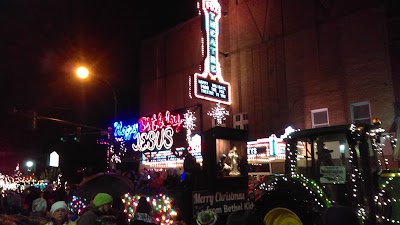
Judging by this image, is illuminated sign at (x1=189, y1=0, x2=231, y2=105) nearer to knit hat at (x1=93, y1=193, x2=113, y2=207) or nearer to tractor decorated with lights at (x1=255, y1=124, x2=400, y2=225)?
tractor decorated with lights at (x1=255, y1=124, x2=400, y2=225)

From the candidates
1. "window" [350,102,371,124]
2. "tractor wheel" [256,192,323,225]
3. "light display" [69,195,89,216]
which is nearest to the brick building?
"window" [350,102,371,124]

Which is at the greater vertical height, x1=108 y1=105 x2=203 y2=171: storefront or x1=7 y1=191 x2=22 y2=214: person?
x1=108 y1=105 x2=203 y2=171: storefront

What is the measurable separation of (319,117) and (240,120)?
183 inches

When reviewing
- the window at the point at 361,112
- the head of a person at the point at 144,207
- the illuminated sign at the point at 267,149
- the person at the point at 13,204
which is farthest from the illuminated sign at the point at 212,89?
the head of a person at the point at 144,207

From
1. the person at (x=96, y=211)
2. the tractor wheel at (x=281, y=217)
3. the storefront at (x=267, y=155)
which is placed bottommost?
the tractor wheel at (x=281, y=217)

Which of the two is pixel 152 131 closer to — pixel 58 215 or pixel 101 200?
pixel 58 215

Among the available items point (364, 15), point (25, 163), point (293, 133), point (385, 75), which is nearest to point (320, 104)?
point (385, 75)

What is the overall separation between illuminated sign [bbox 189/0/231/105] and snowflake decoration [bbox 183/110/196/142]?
323cm

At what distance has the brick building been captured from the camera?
52.7 ft

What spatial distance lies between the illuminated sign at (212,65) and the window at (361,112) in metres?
6.52

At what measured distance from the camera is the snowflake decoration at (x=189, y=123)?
75.5 feet

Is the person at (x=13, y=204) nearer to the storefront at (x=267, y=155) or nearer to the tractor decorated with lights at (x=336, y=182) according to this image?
the tractor decorated with lights at (x=336, y=182)

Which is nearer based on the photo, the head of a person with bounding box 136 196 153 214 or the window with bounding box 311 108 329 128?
the head of a person with bounding box 136 196 153 214

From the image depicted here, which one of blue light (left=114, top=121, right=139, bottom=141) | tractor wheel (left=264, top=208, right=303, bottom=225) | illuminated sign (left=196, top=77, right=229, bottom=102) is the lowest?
tractor wheel (left=264, top=208, right=303, bottom=225)
